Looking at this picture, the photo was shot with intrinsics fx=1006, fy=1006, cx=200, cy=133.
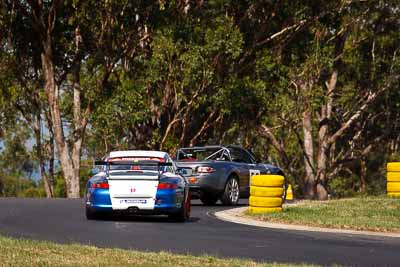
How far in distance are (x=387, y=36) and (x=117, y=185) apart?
107ft

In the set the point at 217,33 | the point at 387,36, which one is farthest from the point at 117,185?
the point at 387,36

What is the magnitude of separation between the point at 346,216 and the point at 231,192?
18.2 ft

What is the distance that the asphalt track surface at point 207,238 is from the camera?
43.3 feet

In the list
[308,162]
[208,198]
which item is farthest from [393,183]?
[308,162]

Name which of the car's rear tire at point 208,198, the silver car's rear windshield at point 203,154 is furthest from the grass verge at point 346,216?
the silver car's rear windshield at point 203,154

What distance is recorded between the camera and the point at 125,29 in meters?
41.2

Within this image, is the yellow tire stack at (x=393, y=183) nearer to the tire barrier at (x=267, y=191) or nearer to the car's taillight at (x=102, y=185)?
the tire barrier at (x=267, y=191)

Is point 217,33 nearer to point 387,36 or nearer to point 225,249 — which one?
point 387,36

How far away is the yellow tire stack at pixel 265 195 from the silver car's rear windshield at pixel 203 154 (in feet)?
15.0

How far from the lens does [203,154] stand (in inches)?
1043

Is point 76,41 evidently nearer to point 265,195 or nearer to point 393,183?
point 393,183

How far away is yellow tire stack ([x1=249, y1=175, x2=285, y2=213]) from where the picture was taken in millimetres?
21422

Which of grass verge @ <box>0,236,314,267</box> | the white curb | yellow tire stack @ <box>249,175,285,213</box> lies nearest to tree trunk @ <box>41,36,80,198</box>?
the white curb

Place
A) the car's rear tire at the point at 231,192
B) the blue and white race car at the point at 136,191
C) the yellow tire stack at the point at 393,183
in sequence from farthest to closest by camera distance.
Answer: the yellow tire stack at the point at 393,183 < the car's rear tire at the point at 231,192 < the blue and white race car at the point at 136,191
